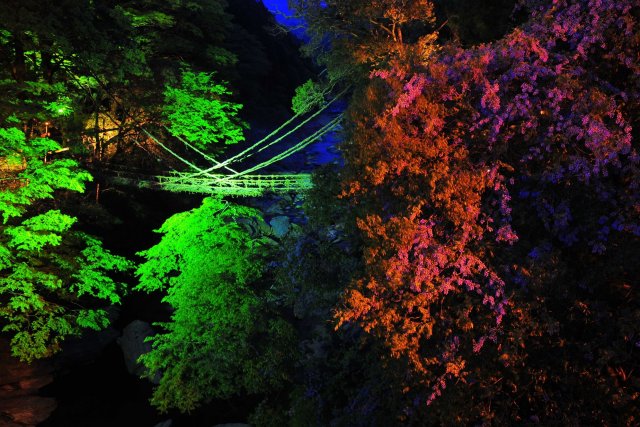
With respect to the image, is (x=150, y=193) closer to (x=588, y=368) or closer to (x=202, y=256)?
(x=202, y=256)

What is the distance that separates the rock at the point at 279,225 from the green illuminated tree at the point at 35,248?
475cm

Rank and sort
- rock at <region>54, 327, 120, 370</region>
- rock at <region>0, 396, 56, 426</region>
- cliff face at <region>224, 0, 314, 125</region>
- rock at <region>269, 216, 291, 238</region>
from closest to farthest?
rock at <region>0, 396, 56, 426</region>
rock at <region>54, 327, 120, 370</region>
rock at <region>269, 216, 291, 238</region>
cliff face at <region>224, 0, 314, 125</region>

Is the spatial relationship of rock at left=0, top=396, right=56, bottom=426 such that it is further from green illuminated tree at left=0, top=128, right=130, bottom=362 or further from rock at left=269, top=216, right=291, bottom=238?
rock at left=269, top=216, right=291, bottom=238

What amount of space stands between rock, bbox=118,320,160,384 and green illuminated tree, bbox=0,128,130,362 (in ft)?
6.00

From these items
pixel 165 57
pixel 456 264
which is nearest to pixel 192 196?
pixel 165 57

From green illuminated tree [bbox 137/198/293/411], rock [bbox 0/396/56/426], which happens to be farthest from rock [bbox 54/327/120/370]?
green illuminated tree [bbox 137/198/293/411]

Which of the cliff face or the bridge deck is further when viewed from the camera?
the cliff face

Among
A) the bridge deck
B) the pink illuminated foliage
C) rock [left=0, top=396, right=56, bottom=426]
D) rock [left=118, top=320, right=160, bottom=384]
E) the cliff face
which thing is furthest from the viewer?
the cliff face

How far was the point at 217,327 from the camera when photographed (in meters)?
5.24

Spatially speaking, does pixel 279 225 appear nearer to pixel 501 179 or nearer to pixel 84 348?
pixel 84 348

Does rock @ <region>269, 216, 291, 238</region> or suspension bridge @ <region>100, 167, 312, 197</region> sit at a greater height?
suspension bridge @ <region>100, 167, 312, 197</region>

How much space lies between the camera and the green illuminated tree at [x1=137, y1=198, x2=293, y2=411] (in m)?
5.23

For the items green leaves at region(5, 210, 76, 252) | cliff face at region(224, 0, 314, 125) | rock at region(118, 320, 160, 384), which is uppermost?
cliff face at region(224, 0, 314, 125)

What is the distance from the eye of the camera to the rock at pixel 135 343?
25.7ft
